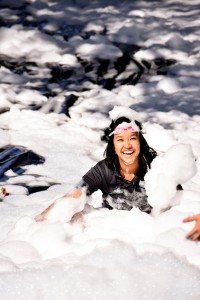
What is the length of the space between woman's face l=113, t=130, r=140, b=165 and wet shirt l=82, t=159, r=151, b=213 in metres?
0.13

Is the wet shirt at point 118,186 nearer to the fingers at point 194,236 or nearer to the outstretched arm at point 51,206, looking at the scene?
the outstretched arm at point 51,206

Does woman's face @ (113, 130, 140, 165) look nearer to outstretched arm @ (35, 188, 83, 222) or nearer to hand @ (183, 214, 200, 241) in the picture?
outstretched arm @ (35, 188, 83, 222)

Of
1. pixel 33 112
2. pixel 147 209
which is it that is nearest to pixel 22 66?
pixel 33 112

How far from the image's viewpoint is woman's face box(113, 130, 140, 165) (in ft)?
8.96

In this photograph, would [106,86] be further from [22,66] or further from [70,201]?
[70,201]

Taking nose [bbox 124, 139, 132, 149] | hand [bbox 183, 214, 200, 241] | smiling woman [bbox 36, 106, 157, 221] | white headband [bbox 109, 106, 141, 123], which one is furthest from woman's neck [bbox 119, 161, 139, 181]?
hand [bbox 183, 214, 200, 241]

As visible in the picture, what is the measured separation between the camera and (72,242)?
2564mm

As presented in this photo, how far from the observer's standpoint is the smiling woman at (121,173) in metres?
2.81

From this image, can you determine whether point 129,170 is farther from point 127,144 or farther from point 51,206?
point 51,206

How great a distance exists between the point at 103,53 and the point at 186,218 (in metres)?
4.21

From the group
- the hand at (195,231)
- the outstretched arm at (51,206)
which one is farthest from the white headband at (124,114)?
the hand at (195,231)

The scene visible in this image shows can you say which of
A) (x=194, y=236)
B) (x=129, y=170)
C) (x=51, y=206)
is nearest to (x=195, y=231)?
(x=194, y=236)

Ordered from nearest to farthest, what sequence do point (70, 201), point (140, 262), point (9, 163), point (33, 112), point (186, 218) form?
point (140, 262) < point (186, 218) < point (70, 201) < point (9, 163) < point (33, 112)

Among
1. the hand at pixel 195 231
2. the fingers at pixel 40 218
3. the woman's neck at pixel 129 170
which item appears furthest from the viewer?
the woman's neck at pixel 129 170
